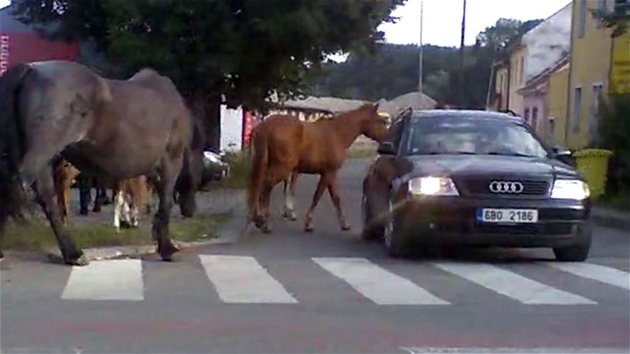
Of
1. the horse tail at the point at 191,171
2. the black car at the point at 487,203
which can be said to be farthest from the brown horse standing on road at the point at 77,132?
the black car at the point at 487,203

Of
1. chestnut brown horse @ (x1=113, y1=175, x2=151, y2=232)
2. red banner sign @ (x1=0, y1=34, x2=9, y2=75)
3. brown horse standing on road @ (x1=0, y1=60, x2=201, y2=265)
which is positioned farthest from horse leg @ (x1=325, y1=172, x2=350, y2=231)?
red banner sign @ (x1=0, y1=34, x2=9, y2=75)

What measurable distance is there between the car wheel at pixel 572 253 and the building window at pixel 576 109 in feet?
81.6

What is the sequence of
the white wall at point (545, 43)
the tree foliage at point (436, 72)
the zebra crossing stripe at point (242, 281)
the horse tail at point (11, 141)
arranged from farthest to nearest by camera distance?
the tree foliage at point (436, 72), the white wall at point (545, 43), the horse tail at point (11, 141), the zebra crossing stripe at point (242, 281)

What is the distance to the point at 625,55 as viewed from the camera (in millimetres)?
31484

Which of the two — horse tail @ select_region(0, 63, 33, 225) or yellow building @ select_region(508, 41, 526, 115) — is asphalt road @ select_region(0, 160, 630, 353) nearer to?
horse tail @ select_region(0, 63, 33, 225)

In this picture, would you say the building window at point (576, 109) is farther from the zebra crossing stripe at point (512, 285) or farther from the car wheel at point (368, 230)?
the zebra crossing stripe at point (512, 285)

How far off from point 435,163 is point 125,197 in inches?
156

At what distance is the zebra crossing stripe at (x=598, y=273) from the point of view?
12.3m

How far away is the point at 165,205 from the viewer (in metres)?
13.4

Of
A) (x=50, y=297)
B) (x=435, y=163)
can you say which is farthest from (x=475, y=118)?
(x=50, y=297)

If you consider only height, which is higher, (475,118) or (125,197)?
(475,118)

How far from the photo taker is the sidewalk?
20.6 meters

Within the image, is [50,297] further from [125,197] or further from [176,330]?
[125,197]

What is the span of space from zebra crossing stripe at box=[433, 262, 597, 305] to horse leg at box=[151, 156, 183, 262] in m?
2.77
